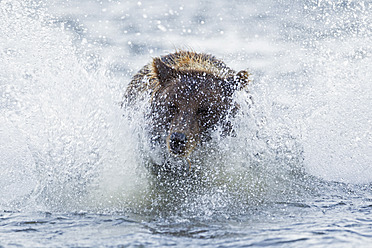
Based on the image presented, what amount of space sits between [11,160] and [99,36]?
24.0 feet

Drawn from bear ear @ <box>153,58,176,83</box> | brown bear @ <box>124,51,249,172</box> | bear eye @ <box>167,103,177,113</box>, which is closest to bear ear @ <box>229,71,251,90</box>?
brown bear @ <box>124,51,249,172</box>

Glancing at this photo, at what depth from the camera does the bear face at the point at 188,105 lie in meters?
4.27

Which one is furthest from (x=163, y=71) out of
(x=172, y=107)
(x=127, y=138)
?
(x=127, y=138)

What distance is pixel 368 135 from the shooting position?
6.15 metres

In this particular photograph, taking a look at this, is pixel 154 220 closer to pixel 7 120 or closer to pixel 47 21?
pixel 7 120

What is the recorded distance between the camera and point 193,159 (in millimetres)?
4539

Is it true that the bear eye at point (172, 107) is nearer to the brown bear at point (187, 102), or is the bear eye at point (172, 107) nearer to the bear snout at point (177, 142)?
the brown bear at point (187, 102)

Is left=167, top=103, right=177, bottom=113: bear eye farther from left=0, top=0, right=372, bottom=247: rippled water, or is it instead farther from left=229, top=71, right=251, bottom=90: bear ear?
left=229, top=71, right=251, bottom=90: bear ear

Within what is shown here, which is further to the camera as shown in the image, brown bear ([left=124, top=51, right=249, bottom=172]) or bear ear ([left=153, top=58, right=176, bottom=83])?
bear ear ([left=153, top=58, right=176, bottom=83])

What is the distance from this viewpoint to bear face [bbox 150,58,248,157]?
427cm

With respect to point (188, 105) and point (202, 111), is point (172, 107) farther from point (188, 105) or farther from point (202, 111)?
point (202, 111)

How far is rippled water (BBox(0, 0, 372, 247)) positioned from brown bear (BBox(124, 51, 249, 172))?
0.21 metres

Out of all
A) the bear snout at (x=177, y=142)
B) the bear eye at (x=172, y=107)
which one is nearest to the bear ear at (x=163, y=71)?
the bear eye at (x=172, y=107)

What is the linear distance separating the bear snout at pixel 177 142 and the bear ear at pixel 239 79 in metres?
1.11
